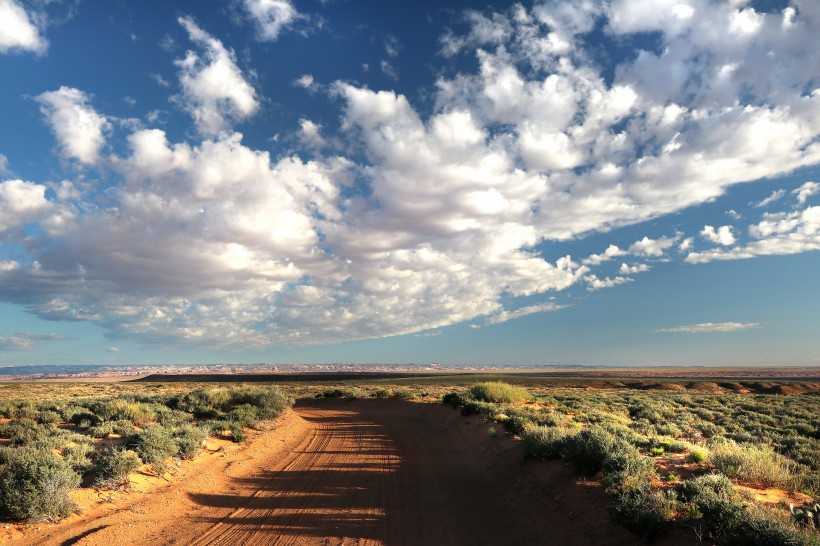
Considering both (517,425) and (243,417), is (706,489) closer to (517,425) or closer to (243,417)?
(517,425)

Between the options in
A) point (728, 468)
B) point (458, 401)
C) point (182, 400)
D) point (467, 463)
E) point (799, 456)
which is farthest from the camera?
point (458, 401)

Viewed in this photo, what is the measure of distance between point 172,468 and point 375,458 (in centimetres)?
601

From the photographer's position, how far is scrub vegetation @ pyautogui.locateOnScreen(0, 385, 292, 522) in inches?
318

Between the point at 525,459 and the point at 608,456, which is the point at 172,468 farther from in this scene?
the point at 608,456

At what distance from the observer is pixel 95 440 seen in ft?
43.0

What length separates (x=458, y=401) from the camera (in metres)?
25.3

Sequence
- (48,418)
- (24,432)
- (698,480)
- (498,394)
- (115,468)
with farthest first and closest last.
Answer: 1. (498,394)
2. (48,418)
3. (24,432)
4. (115,468)
5. (698,480)

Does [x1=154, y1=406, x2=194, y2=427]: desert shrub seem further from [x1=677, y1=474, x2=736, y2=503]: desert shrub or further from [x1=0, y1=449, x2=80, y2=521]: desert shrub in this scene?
[x1=677, y1=474, x2=736, y2=503]: desert shrub

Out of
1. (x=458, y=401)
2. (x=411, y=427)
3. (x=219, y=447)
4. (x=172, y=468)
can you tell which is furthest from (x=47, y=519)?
(x=458, y=401)

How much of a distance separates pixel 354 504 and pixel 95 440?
29.2ft

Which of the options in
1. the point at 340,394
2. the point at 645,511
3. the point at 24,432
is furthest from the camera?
the point at 340,394

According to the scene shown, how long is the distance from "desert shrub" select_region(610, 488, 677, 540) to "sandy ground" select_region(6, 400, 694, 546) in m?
0.24

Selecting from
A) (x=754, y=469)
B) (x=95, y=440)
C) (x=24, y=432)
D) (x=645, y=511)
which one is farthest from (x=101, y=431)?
(x=754, y=469)

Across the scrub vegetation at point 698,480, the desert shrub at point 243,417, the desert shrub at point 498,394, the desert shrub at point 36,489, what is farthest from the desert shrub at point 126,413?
the desert shrub at point 498,394
